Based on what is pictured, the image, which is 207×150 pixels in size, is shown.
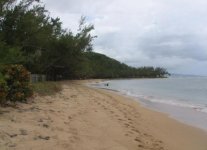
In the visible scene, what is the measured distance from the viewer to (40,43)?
3120 cm

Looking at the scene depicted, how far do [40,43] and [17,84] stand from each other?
62.6 feet

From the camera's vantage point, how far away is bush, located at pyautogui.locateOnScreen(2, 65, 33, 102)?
12078mm

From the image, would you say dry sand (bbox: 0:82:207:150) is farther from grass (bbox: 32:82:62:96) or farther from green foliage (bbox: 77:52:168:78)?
green foliage (bbox: 77:52:168:78)

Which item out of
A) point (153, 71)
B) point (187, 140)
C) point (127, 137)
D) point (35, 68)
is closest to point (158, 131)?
point (187, 140)

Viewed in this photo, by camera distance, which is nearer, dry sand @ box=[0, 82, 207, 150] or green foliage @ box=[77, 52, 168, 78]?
dry sand @ box=[0, 82, 207, 150]

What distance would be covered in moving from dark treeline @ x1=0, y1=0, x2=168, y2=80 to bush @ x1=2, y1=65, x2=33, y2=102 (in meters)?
0.40

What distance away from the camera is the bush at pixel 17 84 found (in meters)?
12.1

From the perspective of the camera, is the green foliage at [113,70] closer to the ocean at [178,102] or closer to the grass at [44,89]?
the ocean at [178,102]

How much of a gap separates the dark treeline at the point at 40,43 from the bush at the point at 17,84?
0.40 meters

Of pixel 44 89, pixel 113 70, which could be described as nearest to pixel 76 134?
pixel 44 89

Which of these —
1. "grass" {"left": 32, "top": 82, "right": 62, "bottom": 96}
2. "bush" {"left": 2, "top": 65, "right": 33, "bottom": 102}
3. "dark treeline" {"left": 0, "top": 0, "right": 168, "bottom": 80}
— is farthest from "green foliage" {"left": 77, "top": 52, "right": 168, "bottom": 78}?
"bush" {"left": 2, "top": 65, "right": 33, "bottom": 102}

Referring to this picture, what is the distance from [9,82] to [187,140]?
6567mm

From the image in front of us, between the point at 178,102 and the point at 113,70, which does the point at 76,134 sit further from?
the point at 113,70

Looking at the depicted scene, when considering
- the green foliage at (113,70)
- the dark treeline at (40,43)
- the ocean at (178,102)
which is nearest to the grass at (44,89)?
the dark treeline at (40,43)
